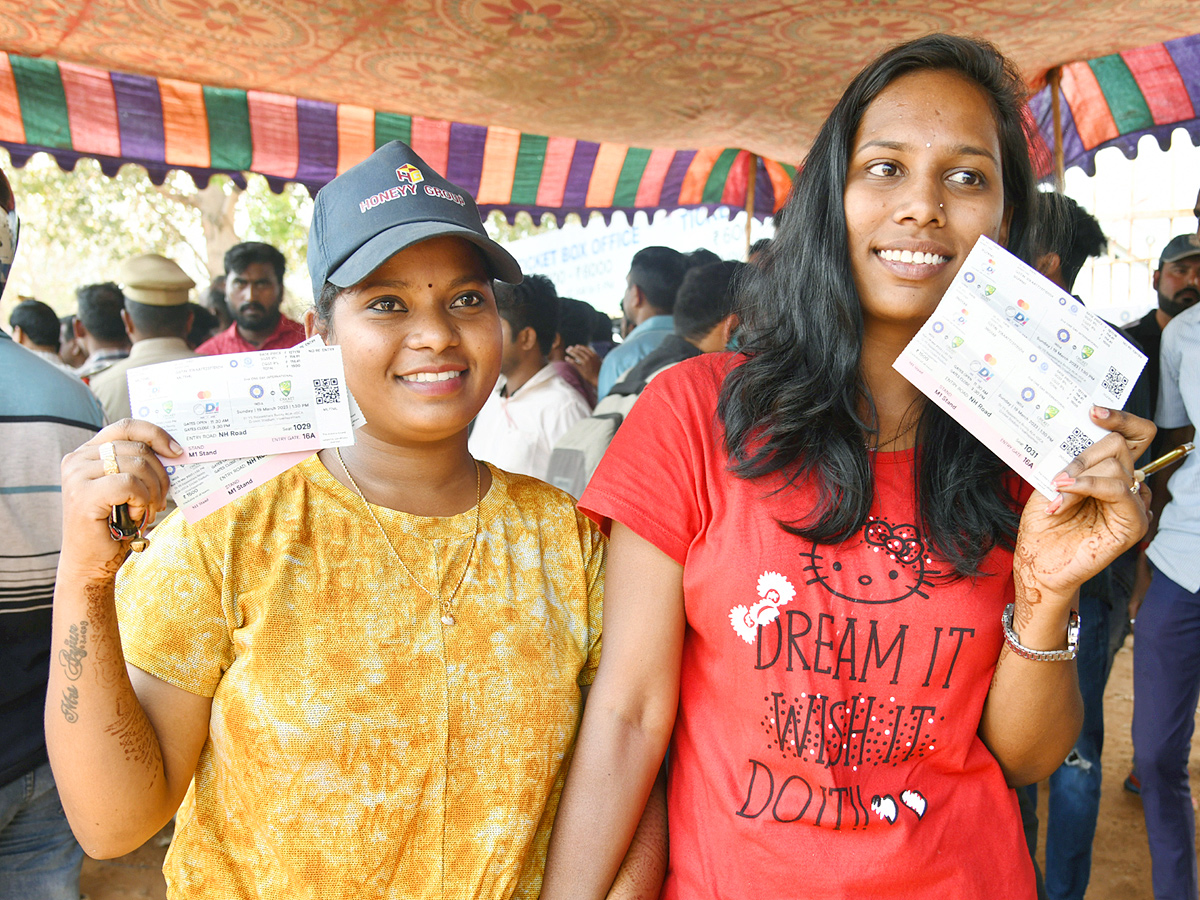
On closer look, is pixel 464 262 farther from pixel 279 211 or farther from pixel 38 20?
pixel 279 211

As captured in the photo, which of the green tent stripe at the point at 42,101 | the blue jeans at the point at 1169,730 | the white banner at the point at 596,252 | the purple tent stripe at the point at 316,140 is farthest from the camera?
the white banner at the point at 596,252

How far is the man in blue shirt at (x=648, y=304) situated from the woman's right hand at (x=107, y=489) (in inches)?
133

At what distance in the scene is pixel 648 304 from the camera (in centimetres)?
479

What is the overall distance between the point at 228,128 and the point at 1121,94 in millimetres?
4708

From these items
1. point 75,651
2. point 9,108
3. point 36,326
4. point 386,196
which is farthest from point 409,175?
point 36,326

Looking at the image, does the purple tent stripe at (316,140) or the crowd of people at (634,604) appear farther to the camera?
the purple tent stripe at (316,140)

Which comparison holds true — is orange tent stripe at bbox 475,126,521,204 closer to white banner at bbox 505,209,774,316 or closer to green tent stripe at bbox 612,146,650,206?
green tent stripe at bbox 612,146,650,206

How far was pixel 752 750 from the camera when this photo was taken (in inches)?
53.2

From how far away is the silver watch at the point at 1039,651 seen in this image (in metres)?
Result: 1.38

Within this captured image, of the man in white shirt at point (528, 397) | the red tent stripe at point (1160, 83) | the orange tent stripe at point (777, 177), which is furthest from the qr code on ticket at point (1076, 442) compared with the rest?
the orange tent stripe at point (777, 177)

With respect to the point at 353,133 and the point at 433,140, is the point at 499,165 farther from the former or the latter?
→ the point at 353,133

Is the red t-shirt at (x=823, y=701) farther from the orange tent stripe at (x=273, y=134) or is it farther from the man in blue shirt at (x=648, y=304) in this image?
the orange tent stripe at (x=273, y=134)

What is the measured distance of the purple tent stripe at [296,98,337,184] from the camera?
16.2 ft

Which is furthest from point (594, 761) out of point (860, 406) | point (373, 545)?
point (860, 406)
